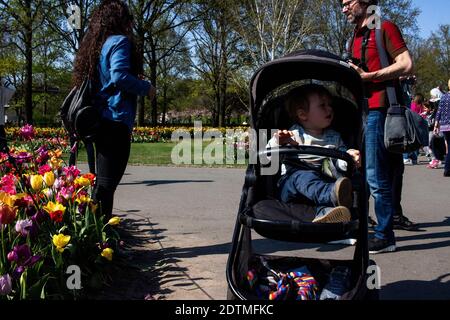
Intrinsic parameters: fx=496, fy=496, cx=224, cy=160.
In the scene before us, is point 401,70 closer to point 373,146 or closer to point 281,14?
point 373,146

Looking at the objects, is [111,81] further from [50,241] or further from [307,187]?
[307,187]

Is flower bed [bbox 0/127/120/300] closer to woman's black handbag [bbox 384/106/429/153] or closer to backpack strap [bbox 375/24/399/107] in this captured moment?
woman's black handbag [bbox 384/106/429/153]

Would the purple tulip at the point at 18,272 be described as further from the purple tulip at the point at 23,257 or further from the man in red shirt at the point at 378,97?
the man in red shirt at the point at 378,97

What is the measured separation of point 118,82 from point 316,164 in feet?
5.44

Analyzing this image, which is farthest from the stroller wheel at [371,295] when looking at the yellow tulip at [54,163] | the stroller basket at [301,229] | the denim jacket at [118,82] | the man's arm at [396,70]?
the yellow tulip at [54,163]

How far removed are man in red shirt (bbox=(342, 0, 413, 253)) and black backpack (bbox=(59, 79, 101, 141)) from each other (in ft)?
7.33

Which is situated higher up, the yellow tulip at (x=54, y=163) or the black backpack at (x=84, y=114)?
the black backpack at (x=84, y=114)

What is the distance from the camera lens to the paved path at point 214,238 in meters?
3.44

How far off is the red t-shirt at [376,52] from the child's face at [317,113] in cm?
117

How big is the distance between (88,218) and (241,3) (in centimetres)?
2924

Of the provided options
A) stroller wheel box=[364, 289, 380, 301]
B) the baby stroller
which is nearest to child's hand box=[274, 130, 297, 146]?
the baby stroller

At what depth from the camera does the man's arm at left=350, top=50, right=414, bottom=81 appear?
416cm

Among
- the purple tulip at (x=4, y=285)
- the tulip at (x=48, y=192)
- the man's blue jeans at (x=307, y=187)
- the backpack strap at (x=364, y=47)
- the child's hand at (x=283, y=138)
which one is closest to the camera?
the purple tulip at (x=4, y=285)
